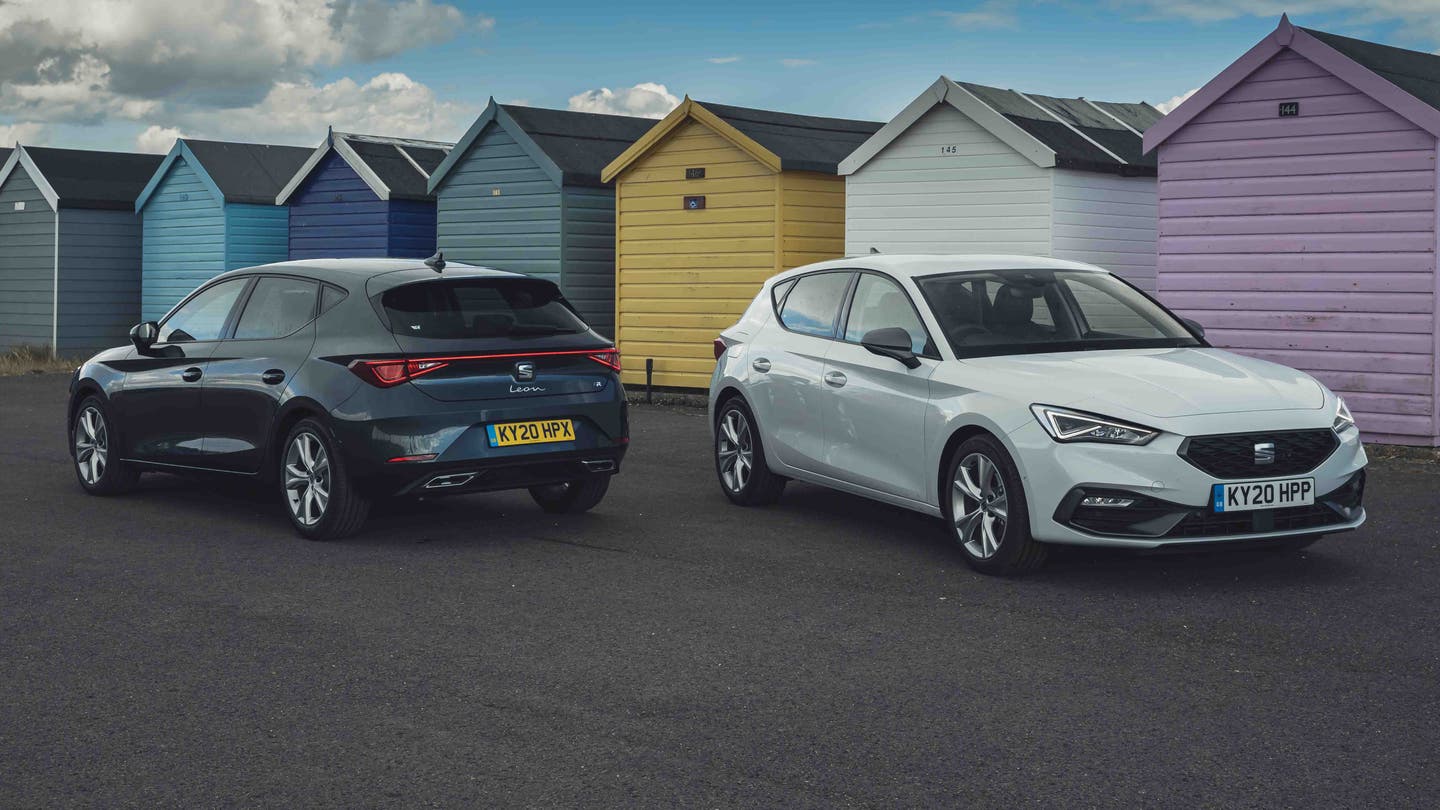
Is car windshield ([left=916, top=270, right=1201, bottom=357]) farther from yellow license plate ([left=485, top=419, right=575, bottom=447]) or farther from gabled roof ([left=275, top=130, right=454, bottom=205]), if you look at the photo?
gabled roof ([left=275, top=130, right=454, bottom=205])

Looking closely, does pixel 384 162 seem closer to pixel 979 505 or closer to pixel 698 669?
pixel 979 505

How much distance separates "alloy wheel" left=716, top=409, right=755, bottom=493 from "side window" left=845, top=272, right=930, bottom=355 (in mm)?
1237

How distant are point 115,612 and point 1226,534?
4.88 meters

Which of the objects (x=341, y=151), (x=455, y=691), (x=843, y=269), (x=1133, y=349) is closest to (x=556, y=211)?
(x=341, y=151)

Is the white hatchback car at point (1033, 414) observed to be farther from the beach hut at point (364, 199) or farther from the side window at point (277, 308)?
the beach hut at point (364, 199)

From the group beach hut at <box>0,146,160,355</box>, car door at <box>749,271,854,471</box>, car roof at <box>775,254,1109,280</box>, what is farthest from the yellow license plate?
beach hut at <box>0,146,160,355</box>

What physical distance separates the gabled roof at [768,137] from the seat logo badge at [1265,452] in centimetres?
1166

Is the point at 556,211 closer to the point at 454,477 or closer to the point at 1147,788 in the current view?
the point at 454,477

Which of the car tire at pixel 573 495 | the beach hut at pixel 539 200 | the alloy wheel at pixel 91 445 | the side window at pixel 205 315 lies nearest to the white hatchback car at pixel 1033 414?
the car tire at pixel 573 495

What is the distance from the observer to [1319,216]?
1416cm

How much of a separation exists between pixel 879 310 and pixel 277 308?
140 inches

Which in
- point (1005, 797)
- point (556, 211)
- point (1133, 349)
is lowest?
point (1005, 797)

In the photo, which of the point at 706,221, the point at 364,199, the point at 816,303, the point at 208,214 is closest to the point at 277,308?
the point at 816,303

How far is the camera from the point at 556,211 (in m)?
21.4
